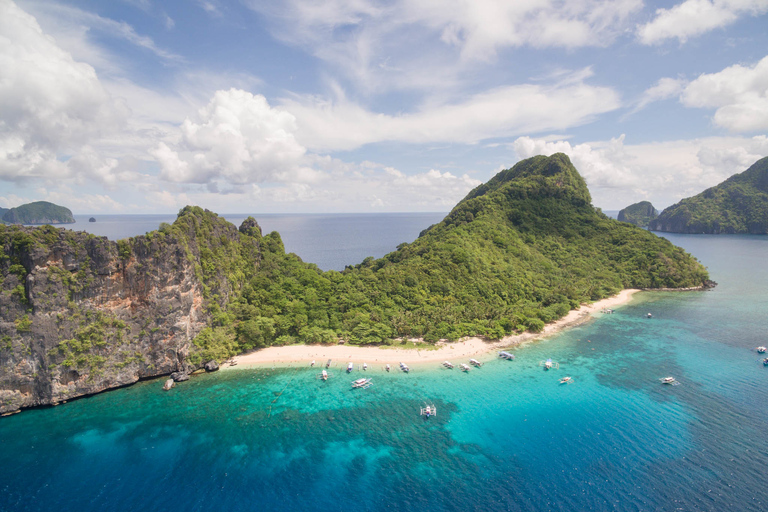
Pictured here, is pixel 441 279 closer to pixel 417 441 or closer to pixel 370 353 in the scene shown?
pixel 370 353

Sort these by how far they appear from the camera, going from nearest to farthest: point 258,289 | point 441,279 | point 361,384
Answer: point 361,384, point 258,289, point 441,279

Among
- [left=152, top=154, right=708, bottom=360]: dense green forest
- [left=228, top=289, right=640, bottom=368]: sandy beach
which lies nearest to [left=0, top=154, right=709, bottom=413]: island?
[left=152, top=154, right=708, bottom=360]: dense green forest

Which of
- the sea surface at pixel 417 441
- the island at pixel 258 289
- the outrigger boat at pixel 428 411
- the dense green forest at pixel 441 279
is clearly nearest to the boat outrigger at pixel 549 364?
the sea surface at pixel 417 441

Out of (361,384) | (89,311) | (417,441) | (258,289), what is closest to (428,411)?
(417,441)

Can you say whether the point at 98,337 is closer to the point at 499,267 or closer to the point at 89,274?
the point at 89,274

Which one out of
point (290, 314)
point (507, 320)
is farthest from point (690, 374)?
point (290, 314)

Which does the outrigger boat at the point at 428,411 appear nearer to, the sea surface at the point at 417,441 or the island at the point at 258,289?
the sea surface at the point at 417,441
